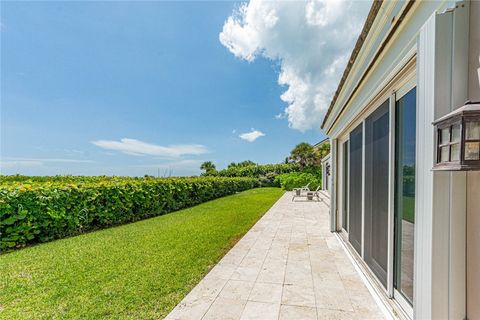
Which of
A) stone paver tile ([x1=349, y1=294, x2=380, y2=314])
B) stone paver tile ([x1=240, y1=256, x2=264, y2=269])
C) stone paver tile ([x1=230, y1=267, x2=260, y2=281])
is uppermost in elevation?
stone paver tile ([x1=349, y1=294, x2=380, y2=314])

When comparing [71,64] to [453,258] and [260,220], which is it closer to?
[260,220]

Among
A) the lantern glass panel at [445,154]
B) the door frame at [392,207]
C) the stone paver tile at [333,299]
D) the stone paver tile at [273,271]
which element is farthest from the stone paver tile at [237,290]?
the lantern glass panel at [445,154]

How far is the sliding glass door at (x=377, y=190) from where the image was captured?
2.94m

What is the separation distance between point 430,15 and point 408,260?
2285 mm

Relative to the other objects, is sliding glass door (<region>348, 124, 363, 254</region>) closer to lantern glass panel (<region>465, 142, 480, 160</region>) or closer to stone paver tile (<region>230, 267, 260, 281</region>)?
stone paver tile (<region>230, 267, 260, 281</region>)

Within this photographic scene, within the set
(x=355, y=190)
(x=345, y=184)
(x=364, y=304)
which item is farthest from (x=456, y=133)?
(x=345, y=184)

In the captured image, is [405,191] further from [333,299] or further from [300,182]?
[300,182]

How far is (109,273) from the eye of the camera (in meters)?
3.89

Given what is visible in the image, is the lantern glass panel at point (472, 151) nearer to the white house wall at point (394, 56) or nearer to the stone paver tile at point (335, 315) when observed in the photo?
the white house wall at point (394, 56)

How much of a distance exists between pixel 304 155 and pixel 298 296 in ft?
86.9

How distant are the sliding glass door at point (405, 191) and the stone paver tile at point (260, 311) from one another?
149 centimetres

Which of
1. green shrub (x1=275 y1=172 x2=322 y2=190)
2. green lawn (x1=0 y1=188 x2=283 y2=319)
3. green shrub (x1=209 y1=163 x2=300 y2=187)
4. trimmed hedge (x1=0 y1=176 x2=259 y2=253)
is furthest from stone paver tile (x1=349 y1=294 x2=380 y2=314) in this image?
green shrub (x1=209 y1=163 x2=300 y2=187)

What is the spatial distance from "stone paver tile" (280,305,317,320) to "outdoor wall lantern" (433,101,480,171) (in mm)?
2368

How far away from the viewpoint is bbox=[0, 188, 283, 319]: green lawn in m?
2.89
